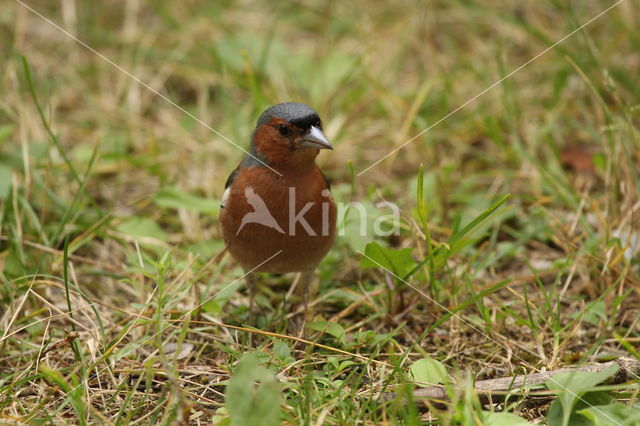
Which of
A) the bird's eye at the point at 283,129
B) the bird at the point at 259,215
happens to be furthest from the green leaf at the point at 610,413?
the bird's eye at the point at 283,129

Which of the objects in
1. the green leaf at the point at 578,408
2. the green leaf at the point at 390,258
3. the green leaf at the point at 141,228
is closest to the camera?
the green leaf at the point at 578,408

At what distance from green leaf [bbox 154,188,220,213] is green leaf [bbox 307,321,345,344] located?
114cm

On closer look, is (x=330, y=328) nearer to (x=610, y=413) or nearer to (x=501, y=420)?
(x=501, y=420)

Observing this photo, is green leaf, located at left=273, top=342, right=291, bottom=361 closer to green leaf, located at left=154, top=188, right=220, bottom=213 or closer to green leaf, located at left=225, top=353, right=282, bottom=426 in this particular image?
green leaf, located at left=225, top=353, right=282, bottom=426

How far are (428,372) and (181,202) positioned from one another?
6.67ft

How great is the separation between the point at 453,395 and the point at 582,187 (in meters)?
2.63

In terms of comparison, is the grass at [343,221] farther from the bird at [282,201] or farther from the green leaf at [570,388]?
the bird at [282,201]

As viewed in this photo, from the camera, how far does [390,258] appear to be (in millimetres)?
3520

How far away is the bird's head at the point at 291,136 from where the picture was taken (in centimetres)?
344

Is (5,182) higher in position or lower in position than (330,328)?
higher

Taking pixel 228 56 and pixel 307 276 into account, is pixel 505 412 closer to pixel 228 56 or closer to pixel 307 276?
pixel 307 276

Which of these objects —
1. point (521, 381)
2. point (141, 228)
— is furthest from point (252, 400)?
point (141, 228)

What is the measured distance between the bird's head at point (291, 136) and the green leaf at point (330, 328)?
83 cm

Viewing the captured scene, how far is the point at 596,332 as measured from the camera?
3.55m
